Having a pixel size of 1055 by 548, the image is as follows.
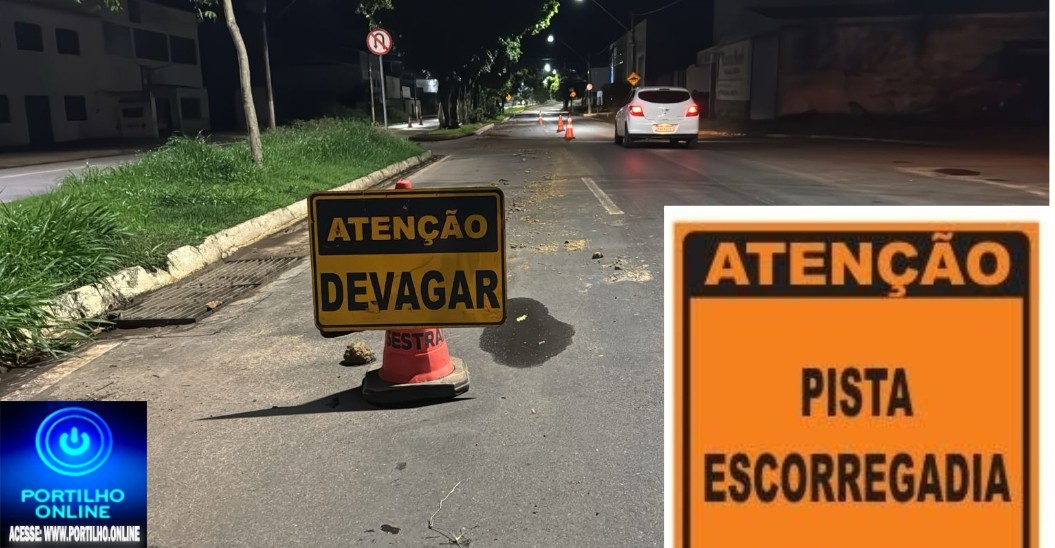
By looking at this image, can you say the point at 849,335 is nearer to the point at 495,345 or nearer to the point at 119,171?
the point at 495,345

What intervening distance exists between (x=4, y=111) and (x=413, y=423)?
32.0m

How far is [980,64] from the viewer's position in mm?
28641

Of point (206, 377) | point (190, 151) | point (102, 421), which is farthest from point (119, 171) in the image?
point (102, 421)

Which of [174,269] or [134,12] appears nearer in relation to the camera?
[174,269]

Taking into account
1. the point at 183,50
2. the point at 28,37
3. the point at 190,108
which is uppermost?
the point at 183,50

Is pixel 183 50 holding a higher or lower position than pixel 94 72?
higher

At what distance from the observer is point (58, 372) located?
4.33 m

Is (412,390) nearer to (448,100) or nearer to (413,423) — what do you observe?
(413,423)

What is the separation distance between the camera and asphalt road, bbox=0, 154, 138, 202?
12.6m

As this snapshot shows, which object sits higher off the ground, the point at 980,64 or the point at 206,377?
the point at 980,64

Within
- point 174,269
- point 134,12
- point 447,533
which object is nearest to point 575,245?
point 174,269

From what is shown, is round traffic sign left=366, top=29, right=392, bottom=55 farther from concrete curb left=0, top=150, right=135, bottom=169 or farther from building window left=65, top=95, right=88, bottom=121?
building window left=65, top=95, right=88, bottom=121

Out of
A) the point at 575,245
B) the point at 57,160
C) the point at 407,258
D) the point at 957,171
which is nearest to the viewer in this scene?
the point at 407,258

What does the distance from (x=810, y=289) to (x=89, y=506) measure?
2.28 m
